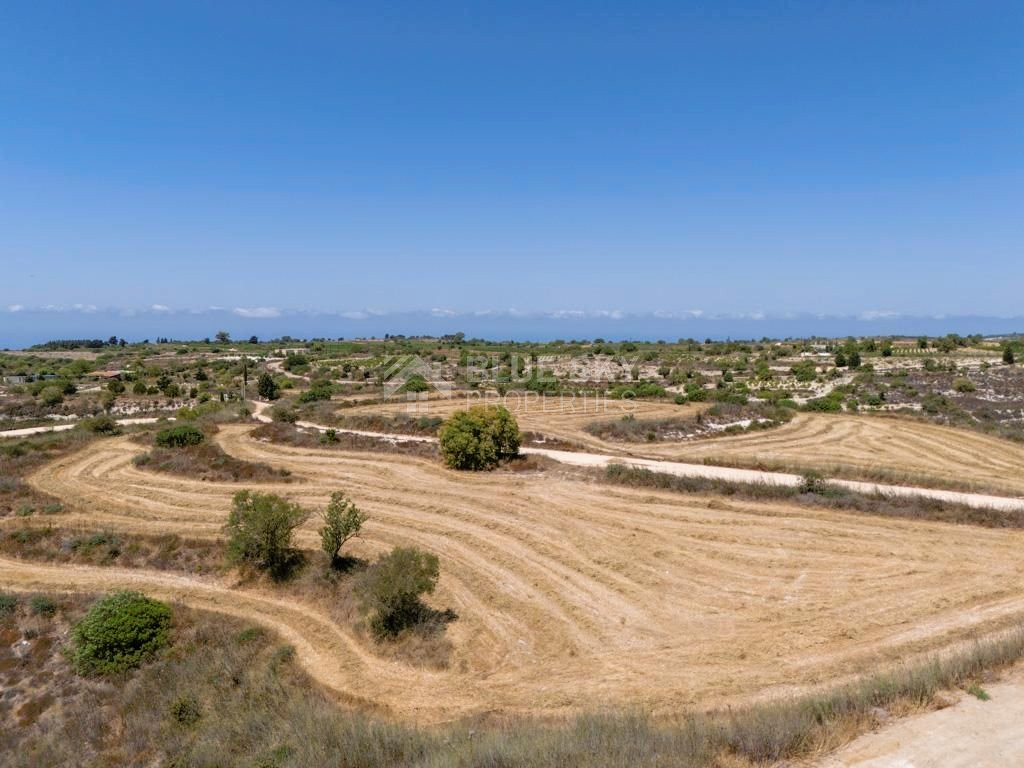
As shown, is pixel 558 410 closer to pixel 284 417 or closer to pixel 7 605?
pixel 284 417

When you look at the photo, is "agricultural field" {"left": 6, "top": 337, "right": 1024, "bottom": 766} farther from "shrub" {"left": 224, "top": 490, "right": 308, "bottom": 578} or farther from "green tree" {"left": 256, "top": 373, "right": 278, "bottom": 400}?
"green tree" {"left": 256, "top": 373, "right": 278, "bottom": 400}

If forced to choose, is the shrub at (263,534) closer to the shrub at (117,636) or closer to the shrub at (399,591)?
the shrub at (117,636)

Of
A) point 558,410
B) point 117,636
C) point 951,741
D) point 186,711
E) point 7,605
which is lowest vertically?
point 186,711

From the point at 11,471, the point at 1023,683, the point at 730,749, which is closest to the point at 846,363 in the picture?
the point at 1023,683

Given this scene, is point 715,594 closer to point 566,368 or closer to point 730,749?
point 730,749

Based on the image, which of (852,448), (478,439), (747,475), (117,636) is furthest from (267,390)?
(852,448)

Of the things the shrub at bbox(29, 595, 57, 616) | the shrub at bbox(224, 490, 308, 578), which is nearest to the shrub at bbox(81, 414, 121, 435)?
the shrub at bbox(29, 595, 57, 616)
